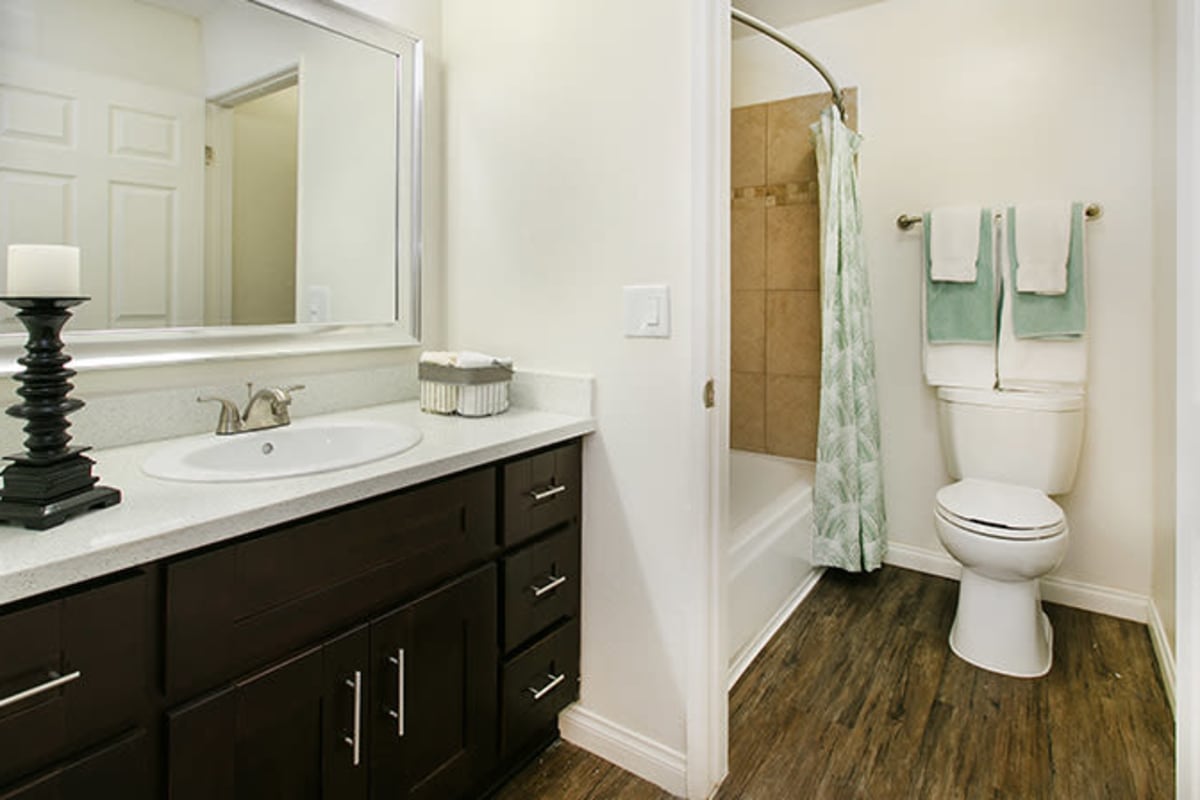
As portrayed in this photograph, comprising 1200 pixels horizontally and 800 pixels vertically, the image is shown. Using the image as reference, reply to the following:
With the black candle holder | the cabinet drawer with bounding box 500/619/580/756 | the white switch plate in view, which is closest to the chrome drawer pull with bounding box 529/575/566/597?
the cabinet drawer with bounding box 500/619/580/756

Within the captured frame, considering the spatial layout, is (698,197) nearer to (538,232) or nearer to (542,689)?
(538,232)

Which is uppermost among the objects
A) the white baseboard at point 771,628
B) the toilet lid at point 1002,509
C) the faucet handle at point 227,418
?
the faucet handle at point 227,418

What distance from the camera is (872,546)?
2570 mm

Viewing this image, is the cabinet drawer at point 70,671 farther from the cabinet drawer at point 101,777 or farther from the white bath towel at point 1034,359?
the white bath towel at point 1034,359

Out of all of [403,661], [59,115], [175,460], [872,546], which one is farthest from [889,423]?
[59,115]

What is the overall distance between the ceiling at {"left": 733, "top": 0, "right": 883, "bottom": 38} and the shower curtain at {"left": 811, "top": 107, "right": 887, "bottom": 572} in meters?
0.48

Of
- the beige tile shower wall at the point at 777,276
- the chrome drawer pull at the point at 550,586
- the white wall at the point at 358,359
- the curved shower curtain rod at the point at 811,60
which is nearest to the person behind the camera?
the white wall at the point at 358,359

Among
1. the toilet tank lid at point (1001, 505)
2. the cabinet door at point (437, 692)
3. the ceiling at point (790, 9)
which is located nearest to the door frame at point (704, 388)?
the cabinet door at point (437, 692)

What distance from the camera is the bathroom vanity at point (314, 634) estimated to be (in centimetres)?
78

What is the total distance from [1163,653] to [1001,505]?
622 millimetres

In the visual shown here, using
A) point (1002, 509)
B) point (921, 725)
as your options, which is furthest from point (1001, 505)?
point (921, 725)

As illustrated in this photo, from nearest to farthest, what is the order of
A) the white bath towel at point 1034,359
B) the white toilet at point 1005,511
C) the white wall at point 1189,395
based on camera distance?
the white wall at point 1189,395
the white toilet at point 1005,511
the white bath towel at point 1034,359

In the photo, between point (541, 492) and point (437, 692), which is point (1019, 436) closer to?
A: point (541, 492)

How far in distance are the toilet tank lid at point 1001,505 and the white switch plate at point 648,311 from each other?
126 centimetres
